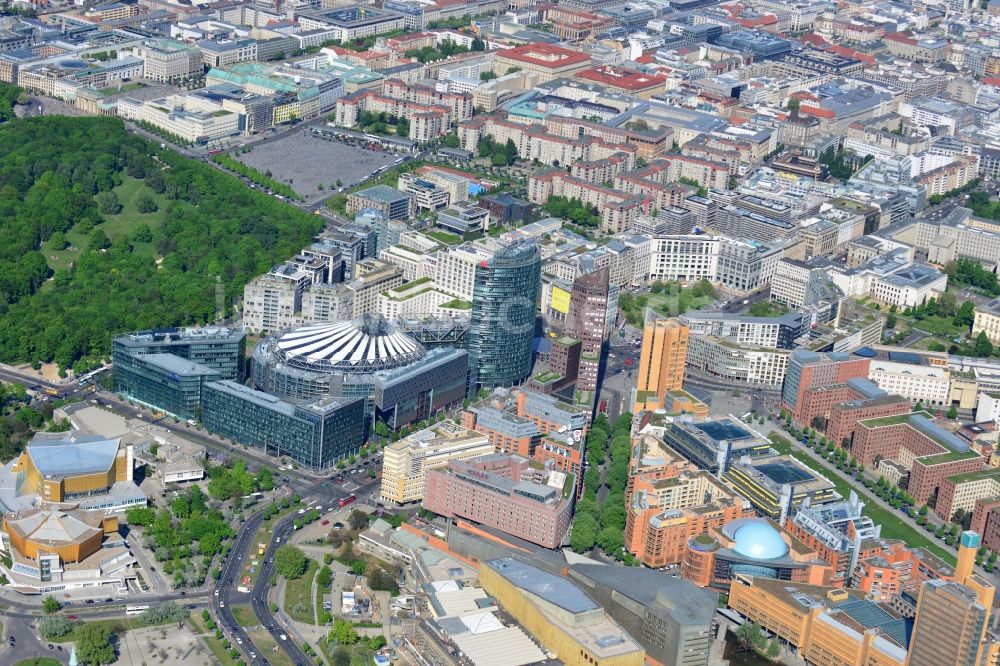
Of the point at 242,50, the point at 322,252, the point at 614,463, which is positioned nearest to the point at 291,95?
the point at 242,50

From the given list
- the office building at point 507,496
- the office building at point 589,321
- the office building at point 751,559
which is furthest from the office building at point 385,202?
the office building at point 751,559

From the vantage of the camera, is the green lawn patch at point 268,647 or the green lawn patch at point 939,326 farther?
the green lawn patch at point 939,326

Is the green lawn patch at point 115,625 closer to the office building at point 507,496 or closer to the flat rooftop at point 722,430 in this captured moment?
the office building at point 507,496

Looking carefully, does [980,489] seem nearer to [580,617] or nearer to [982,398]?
[982,398]

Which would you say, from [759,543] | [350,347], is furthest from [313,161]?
[759,543]

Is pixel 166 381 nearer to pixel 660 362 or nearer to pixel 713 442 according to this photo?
pixel 660 362

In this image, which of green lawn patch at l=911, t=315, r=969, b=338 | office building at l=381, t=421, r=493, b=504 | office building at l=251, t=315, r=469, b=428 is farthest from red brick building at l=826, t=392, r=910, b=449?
office building at l=381, t=421, r=493, b=504
